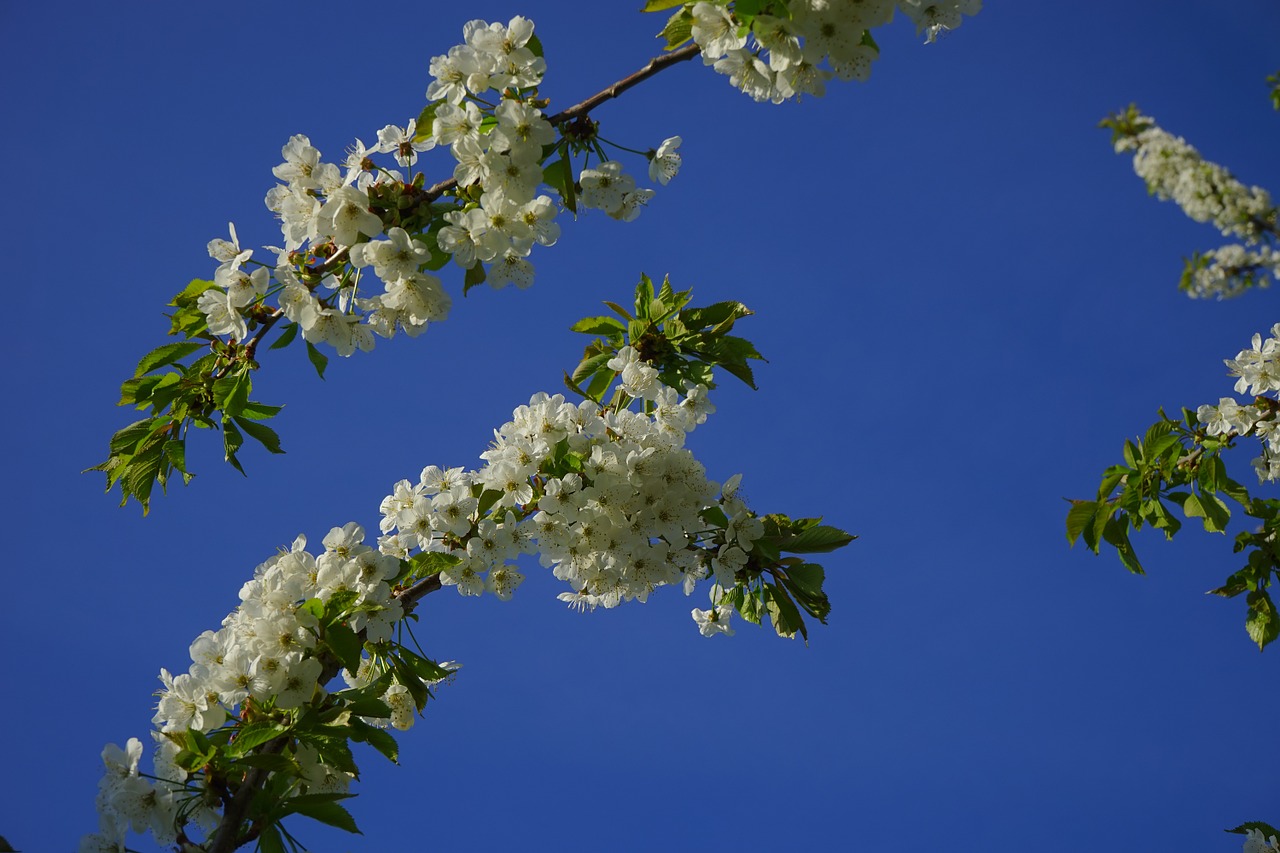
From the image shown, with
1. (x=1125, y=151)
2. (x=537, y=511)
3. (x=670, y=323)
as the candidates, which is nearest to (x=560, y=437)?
(x=537, y=511)

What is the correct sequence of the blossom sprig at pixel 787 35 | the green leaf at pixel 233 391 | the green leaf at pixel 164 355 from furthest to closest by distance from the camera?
the green leaf at pixel 164 355 < the green leaf at pixel 233 391 < the blossom sprig at pixel 787 35

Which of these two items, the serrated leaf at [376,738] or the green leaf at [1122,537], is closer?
the serrated leaf at [376,738]

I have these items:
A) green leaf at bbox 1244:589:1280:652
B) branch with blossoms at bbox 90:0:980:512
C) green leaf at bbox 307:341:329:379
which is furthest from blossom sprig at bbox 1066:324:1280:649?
green leaf at bbox 307:341:329:379

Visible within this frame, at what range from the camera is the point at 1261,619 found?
3777 mm

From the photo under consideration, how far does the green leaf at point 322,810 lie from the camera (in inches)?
87.2

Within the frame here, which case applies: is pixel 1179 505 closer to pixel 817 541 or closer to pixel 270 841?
pixel 817 541

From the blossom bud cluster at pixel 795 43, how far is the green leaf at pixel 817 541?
1316 mm

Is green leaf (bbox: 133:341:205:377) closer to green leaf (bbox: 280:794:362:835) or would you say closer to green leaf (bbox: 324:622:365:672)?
green leaf (bbox: 324:622:365:672)

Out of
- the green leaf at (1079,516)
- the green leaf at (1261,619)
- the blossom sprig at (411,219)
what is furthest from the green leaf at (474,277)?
the green leaf at (1261,619)

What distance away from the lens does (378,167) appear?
2.46 meters

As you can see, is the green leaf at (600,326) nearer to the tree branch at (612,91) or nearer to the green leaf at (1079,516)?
the tree branch at (612,91)

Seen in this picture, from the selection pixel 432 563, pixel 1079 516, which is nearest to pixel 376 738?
pixel 432 563

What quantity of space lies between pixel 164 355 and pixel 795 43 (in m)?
1.88

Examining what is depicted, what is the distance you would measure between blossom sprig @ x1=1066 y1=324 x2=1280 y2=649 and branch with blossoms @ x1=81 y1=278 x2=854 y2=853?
147 cm
